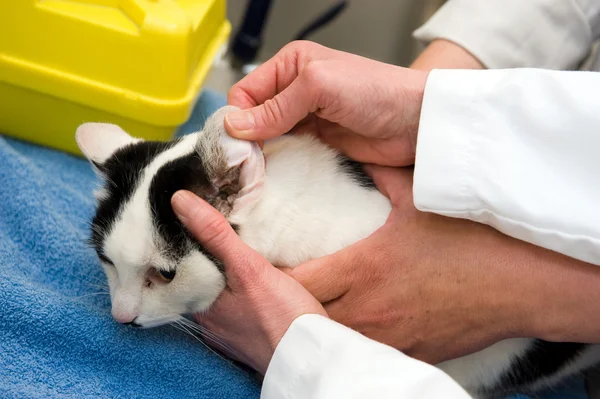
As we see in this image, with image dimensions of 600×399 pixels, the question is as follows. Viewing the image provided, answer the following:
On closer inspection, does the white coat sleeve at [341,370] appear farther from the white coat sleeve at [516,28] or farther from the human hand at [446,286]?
the white coat sleeve at [516,28]

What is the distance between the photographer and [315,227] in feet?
2.92

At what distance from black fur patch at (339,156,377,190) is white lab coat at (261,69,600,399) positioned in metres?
0.16

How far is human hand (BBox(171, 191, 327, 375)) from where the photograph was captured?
77 centimetres

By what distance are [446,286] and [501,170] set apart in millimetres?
187

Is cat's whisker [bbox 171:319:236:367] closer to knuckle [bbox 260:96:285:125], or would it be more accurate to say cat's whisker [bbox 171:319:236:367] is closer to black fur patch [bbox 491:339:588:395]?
knuckle [bbox 260:96:285:125]

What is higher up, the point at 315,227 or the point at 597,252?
the point at 597,252

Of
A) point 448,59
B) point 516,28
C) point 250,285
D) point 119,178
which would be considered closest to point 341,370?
point 250,285

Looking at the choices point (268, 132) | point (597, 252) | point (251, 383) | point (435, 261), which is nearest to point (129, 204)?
point (268, 132)

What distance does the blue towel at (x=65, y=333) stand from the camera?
779 millimetres

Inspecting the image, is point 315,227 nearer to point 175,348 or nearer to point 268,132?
point 268,132

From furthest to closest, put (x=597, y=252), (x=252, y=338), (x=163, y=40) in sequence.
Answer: (x=163, y=40) < (x=252, y=338) < (x=597, y=252)

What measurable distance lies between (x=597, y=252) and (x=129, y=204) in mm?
595

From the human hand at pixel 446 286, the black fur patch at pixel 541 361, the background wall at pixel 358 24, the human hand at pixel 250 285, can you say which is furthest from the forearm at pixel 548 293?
the background wall at pixel 358 24

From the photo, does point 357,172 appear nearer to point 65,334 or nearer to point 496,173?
point 496,173
